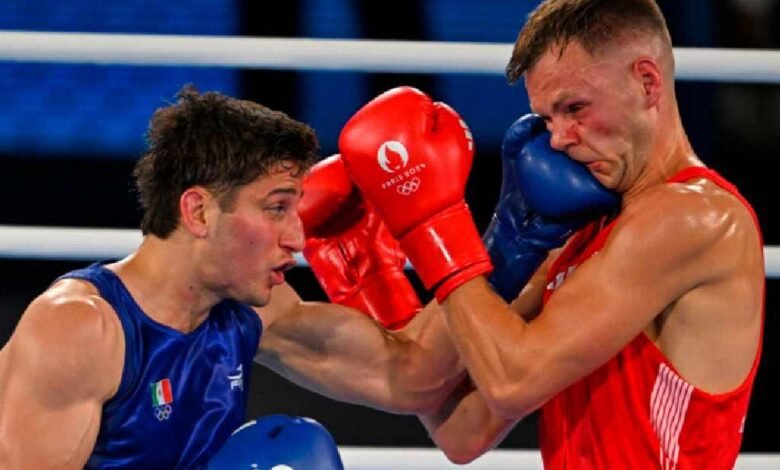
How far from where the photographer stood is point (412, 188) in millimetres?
2363

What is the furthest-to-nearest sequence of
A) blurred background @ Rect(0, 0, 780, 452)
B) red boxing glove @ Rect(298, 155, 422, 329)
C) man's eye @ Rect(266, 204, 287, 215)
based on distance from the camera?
blurred background @ Rect(0, 0, 780, 452)
red boxing glove @ Rect(298, 155, 422, 329)
man's eye @ Rect(266, 204, 287, 215)

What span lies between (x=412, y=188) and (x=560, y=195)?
241mm

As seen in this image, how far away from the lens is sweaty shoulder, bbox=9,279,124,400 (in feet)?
7.16

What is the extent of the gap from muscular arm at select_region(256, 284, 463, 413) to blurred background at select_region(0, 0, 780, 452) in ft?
3.57

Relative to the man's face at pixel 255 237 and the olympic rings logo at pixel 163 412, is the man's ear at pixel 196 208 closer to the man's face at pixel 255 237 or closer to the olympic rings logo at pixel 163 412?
the man's face at pixel 255 237

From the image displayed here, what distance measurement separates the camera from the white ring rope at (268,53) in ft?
9.73

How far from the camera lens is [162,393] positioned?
2.32 m

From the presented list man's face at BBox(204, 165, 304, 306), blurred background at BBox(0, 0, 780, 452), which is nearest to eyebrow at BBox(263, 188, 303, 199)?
man's face at BBox(204, 165, 304, 306)

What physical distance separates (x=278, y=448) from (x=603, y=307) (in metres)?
0.55

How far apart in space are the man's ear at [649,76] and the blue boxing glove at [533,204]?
0.16 metres

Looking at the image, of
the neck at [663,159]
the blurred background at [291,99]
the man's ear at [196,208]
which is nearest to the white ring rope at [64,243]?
the man's ear at [196,208]

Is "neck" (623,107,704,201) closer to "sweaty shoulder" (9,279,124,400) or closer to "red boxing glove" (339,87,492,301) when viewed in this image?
"red boxing glove" (339,87,492,301)

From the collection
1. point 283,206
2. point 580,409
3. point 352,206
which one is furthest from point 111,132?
point 580,409

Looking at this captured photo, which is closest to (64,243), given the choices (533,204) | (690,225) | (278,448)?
(278,448)
